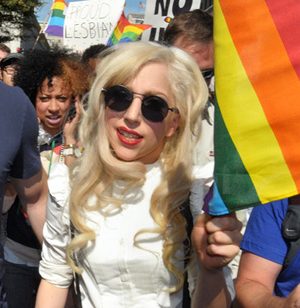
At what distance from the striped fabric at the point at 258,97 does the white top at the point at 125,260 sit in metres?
0.49

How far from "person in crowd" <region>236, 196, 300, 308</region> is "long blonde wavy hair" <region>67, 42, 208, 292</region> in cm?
27

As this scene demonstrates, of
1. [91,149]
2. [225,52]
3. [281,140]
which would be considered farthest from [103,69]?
[281,140]

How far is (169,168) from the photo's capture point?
2197 millimetres

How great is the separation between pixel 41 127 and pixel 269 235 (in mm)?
2373

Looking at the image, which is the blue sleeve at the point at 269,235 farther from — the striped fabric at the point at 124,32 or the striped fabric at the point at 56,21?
the striped fabric at the point at 56,21

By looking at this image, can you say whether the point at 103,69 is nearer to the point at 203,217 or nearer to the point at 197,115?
the point at 197,115

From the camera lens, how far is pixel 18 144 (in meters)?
2.20

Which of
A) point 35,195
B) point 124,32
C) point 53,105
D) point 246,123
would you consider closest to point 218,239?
point 246,123

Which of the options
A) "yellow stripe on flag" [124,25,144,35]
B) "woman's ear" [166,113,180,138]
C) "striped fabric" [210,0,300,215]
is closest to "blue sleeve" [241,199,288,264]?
"striped fabric" [210,0,300,215]

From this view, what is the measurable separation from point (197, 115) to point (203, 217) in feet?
1.80

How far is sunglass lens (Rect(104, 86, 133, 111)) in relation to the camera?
209cm

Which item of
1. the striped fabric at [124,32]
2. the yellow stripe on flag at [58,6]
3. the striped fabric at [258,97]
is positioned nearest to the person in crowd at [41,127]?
the striped fabric at [258,97]

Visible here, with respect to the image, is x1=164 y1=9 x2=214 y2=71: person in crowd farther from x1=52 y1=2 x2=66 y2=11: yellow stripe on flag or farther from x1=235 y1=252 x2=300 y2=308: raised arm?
x1=52 y1=2 x2=66 y2=11: yellow stripe on flag

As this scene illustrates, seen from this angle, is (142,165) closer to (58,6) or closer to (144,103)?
(144,103)
